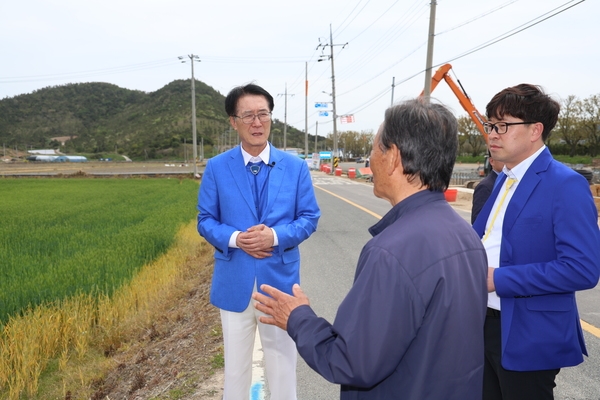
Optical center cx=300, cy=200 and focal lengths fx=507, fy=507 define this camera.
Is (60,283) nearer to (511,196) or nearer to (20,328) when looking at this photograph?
(20,328)

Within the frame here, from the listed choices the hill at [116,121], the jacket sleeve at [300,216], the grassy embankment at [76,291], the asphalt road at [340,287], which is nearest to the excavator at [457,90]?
the asphalt road at [340,287]

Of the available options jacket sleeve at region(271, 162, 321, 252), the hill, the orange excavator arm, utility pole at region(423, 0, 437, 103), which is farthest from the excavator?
the hill

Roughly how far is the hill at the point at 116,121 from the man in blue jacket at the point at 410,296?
330 ft

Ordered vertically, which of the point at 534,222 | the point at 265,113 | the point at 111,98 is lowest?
the point at 534,222

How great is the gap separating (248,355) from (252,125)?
1324mm

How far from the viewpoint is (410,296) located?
54.9 inches

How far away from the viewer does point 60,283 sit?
5.99 m

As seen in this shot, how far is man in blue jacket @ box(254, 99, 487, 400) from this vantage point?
140 centimetres

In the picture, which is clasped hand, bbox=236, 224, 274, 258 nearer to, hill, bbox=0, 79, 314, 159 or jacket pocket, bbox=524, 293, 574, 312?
jacket pocket, bbox=524, 293, 574, 312

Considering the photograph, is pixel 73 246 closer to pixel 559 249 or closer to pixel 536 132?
pixel 536 132

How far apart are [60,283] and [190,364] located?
9.49 feet

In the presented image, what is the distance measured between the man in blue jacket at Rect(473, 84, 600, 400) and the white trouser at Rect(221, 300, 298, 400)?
112cm

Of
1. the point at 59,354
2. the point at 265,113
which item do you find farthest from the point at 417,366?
the point at 59,354

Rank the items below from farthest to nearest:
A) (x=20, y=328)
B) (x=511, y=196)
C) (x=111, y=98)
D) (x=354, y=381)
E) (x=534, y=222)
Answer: (x=111, y=98) → (x=20, y=328) → (x=511, y=196) → (x=534, y=222) → (x=354, y=381)
